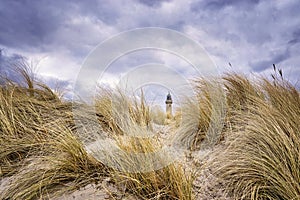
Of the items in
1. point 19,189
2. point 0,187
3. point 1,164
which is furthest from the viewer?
point 1,164

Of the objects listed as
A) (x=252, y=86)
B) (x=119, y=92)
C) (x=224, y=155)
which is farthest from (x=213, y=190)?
(x=119, y=92)

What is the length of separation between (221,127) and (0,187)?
244cm

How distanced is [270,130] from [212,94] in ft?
4.22

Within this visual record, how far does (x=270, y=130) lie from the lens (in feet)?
8.80

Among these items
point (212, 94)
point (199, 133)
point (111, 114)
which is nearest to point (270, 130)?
point (199, 133)

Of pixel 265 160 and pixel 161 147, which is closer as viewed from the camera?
pixel 265 160

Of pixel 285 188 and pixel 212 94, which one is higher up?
pixel 212 94

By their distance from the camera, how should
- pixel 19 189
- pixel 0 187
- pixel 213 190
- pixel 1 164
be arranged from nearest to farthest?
pixel 213 190
pixel 19 189
pixel 0 187
pixel 1 164

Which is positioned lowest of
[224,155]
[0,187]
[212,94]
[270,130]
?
[0,187]

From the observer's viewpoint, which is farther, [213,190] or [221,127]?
[221,127]

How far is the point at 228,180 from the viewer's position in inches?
100.0

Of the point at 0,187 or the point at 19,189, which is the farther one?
the point at 0,187

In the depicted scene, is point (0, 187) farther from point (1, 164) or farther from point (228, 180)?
point (228, 180)

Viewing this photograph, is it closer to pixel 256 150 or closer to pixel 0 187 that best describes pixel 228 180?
pixel 256 150
